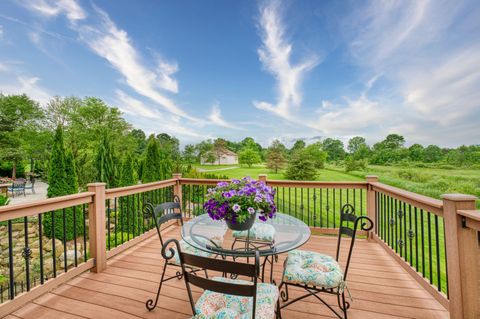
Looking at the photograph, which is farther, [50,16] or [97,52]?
[97,52]

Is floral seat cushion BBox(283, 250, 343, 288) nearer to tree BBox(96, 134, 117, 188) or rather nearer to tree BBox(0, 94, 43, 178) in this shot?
tree BBox(96, 134, 117, 188)

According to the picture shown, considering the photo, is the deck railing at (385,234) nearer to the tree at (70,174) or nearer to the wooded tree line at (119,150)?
the tree at (70,174)

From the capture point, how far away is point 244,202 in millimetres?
1709

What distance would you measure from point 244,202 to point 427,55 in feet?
23.7

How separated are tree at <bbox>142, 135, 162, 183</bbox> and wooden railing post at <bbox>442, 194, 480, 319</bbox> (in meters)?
7.76

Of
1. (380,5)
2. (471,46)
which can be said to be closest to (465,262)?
(380,5)

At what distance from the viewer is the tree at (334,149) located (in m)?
11.0

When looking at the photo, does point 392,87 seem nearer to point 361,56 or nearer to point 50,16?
point 361,56

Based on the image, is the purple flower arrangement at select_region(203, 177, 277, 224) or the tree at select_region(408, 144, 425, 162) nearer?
the purple flower arrangement at select_region(203, 177, 277, 224)

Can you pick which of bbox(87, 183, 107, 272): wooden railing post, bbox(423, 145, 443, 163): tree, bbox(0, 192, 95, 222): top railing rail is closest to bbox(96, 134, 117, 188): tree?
bbox(87, 183, 107, 272): wooden railing post

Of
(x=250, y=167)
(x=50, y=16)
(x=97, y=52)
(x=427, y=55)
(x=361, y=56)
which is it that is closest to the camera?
(x=427, y=55)

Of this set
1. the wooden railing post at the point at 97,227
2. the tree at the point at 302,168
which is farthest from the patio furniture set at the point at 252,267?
the tree at the point at 302,168

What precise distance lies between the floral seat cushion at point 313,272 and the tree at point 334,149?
388 inches

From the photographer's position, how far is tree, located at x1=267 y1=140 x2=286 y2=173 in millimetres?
15266
